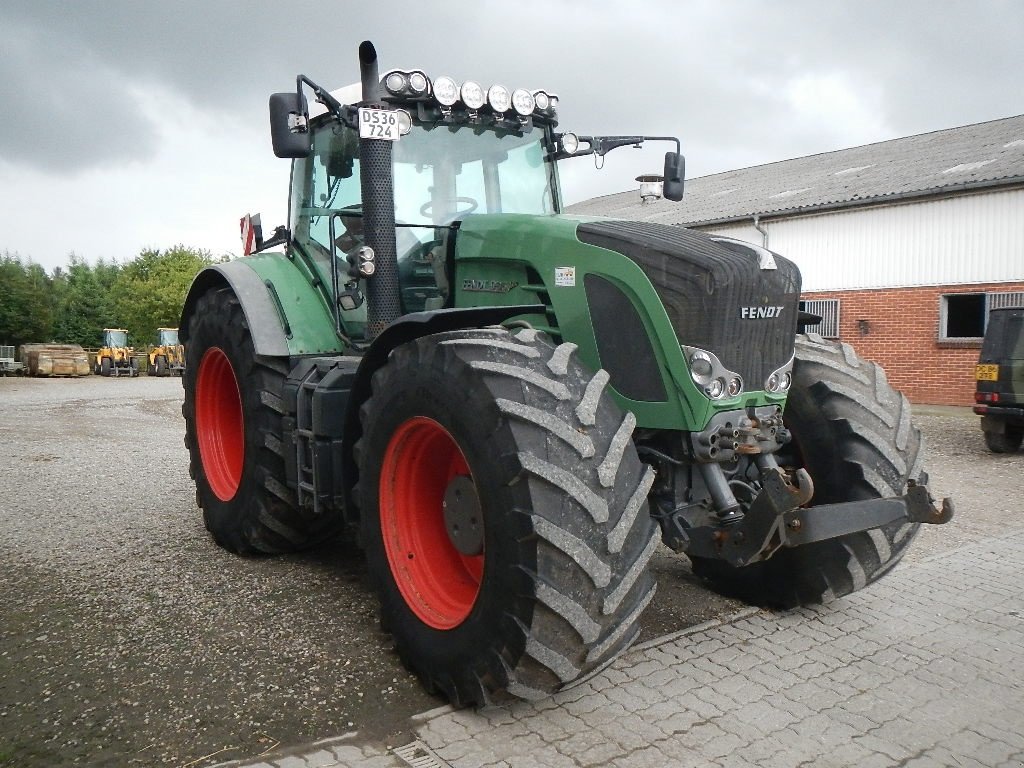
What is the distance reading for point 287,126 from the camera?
3797 mm

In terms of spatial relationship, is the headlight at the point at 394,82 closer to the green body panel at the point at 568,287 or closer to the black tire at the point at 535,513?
the green body panel at the point at 568,287

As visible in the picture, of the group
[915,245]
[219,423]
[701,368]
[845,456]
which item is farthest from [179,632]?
[915,245]

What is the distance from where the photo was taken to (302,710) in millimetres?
3137

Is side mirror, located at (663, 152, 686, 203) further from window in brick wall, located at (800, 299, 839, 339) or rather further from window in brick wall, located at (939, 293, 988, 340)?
window in brick wall, located at (800, 299, 839, 339)

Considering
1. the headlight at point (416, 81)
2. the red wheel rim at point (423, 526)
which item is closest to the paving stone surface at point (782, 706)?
the red wheel rim at point (423, 526)

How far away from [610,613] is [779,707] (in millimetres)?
965

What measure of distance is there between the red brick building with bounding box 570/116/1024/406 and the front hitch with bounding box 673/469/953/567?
1308cm

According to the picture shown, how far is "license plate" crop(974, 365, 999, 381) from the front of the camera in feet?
32.5

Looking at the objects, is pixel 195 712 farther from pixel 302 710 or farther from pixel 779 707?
pixel 779 707

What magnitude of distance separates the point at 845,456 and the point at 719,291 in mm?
1074

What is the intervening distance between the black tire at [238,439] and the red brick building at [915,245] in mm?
13657

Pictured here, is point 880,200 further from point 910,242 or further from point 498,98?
point 498,98

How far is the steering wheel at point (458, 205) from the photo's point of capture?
14.5ft

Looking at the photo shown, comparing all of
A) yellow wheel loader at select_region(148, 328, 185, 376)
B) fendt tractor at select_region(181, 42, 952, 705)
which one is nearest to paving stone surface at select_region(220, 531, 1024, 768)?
fendt tractor at select_region(181, 42, 952, 705)
